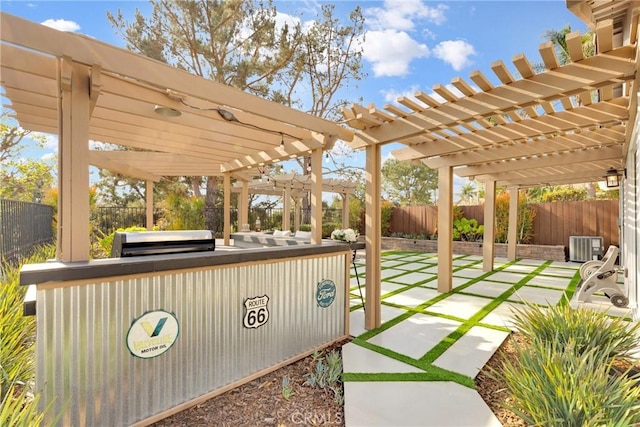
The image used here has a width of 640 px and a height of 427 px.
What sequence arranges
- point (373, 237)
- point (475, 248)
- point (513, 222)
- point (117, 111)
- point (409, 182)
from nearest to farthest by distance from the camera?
1. point (117, 111)
2. point (373, 237)
3. point (513, 222)
4. point (475, 248)
5. point (409, 182)

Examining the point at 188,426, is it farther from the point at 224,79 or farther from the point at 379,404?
the point at 224,79

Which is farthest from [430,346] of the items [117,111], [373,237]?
[117,111]

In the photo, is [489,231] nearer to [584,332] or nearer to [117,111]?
[584,332]

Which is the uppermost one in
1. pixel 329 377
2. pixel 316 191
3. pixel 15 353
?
pixel 316 191

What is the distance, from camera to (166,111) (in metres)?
2.85

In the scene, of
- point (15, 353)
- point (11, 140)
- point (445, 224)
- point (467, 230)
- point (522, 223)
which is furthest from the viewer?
point (11, 140)

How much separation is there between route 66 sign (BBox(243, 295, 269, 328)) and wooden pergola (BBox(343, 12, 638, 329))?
1583 mm

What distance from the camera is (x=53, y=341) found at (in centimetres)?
182

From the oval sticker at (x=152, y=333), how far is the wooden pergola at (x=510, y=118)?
8.06ft

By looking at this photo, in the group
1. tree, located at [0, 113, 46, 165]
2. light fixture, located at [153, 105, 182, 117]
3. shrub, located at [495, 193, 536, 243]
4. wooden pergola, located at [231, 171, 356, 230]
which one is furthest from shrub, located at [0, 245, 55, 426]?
tree, located at [0, 113, 46, 165]

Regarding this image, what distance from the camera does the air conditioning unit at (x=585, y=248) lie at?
29.2 feet

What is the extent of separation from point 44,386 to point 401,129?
3.80m

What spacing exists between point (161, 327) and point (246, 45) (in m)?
10.3

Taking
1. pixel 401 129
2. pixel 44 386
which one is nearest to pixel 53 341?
pixel 44 386
